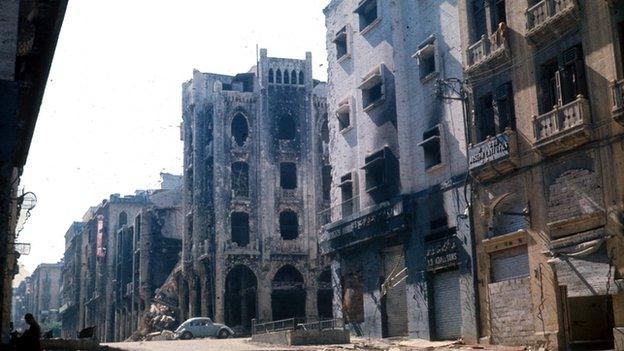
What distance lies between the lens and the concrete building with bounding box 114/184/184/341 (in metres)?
66.5

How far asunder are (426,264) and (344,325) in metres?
6.59

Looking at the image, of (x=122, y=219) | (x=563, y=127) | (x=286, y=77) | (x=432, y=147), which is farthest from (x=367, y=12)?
(x=122, y=219)

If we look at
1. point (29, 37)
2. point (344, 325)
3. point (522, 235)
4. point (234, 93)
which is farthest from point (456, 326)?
point (234, 93)

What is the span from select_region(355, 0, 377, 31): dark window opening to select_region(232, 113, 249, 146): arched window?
69.2ft

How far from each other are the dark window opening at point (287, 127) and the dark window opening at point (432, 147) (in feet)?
85.8

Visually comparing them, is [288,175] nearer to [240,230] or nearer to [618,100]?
[240,230]

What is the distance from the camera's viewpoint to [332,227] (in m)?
35.8

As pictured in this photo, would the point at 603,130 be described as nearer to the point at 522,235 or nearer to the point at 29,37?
the point at 522,235

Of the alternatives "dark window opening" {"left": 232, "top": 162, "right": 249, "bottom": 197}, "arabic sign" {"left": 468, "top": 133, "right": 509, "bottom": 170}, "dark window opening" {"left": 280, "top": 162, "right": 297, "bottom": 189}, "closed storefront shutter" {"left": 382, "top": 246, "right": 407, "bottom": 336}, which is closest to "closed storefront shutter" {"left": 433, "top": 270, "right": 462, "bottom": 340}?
"closed storefront shutter" {"left": 382, "top": 246, "right": 407, "bottom": 336}

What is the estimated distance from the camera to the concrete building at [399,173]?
2778cm

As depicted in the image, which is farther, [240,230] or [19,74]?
[240,230]

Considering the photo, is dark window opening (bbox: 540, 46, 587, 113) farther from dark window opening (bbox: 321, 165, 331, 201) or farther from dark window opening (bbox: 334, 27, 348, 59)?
dark window opening (bbox: 321, 165, 331, 201)

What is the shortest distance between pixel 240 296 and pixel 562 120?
3509cm

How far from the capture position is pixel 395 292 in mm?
31438
